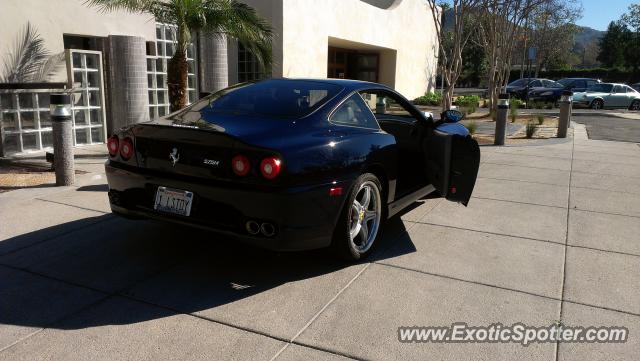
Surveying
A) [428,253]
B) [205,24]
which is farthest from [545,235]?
[205,24]

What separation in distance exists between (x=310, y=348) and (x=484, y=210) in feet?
11.9

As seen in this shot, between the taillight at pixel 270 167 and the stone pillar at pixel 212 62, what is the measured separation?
30.1 ft

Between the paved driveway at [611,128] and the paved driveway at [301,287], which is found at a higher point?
the paved driveway at [611,128]

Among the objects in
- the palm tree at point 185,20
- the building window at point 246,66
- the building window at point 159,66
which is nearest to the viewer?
the palm tree at point 185,20

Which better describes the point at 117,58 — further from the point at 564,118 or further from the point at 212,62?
the point at 564,118

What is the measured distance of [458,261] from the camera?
4.37m

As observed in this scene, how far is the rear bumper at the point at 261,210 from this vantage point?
350 cm

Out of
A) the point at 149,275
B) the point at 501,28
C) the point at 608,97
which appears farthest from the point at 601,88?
the point at 149,275

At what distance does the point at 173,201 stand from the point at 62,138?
11.3 ft

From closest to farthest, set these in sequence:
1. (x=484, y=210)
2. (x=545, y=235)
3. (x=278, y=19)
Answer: (x=545, y=235)
(x=484, y=210)
(x=278, y=19)

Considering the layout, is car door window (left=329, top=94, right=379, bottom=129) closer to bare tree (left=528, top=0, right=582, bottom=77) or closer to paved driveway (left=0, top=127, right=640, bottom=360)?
paved driveway (left=0, top=127, right=640, bottom=360)

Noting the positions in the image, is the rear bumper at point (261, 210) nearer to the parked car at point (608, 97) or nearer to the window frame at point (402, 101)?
the window frame at point (402, 101)

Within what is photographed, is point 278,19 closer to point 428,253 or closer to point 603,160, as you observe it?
point 603,160

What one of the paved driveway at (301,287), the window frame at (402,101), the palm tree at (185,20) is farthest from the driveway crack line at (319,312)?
the palm tree at (185,20)
